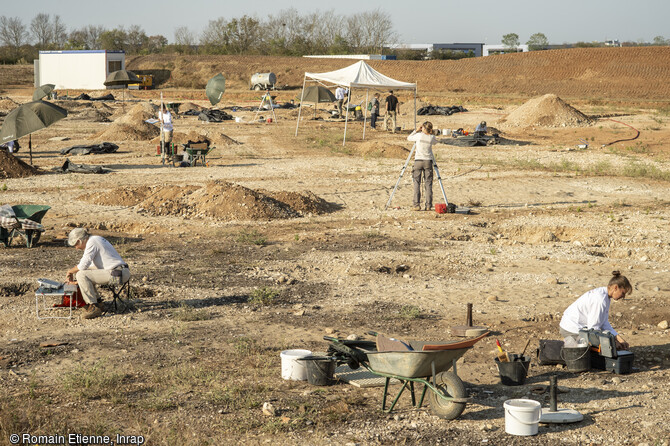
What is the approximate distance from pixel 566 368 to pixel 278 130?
2637 cm

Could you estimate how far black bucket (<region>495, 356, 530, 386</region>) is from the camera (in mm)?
6871

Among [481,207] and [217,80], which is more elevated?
[217,80]

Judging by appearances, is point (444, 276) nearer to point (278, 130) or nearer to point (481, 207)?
point (481, 207)

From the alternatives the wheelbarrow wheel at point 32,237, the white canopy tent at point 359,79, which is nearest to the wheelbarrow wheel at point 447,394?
the wheelbarrow wheel at point 32,237

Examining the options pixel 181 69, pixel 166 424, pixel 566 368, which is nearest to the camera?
pixel 166 424

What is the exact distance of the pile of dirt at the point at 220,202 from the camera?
49.1 ft

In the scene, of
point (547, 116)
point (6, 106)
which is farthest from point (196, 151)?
point (6, 106)

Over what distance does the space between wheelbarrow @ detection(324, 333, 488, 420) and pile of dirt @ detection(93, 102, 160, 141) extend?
24350mm

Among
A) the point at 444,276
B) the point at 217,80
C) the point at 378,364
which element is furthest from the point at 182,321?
the point at 217,80

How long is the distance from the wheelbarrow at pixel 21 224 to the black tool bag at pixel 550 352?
8589mm

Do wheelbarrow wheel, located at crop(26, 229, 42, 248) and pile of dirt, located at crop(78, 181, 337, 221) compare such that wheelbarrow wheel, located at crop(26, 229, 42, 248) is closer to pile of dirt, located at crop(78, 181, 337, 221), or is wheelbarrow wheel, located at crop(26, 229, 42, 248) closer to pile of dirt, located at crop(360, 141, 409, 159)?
pile of dirt, located at crop(78, 181, 337, 221)

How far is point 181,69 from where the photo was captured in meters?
70.7

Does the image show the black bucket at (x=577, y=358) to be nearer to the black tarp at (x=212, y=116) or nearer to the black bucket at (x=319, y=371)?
the black bucket at (x=319, y=371)

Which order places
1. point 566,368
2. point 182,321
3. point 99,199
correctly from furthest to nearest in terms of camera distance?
1. point 99,199
2. point 182,321
3. point 566,368
